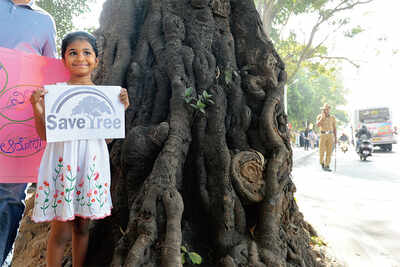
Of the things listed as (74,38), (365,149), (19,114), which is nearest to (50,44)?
(74,38)

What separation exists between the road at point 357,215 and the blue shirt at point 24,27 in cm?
333

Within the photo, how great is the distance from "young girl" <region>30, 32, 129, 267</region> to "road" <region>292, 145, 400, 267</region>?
8.43ft

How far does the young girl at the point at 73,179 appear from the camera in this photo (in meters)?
1.64

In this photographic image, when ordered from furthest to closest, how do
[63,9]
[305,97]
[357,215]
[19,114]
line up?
[305,97] → [63,9] → [357,215] → [19,114]

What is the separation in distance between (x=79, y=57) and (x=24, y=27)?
0.45 m

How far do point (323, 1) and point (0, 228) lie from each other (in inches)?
433

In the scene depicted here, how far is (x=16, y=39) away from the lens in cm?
184

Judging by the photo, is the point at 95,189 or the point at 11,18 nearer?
the point at 95,189

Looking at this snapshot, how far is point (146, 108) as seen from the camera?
2719 millimetres

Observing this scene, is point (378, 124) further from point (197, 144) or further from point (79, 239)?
point (79, 239)

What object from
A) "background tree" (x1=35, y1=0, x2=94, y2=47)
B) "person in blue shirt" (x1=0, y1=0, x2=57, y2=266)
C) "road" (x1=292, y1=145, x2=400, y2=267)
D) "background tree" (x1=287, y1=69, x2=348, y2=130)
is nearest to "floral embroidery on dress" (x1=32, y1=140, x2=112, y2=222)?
"person in blue shirt" (x1=0, y1=0, x2=57, y2=266)

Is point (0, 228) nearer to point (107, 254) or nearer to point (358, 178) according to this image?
point (107, 254)

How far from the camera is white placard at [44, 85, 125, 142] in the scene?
5.52 feet

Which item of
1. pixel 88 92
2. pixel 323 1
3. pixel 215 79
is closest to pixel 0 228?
pixel 88 92
